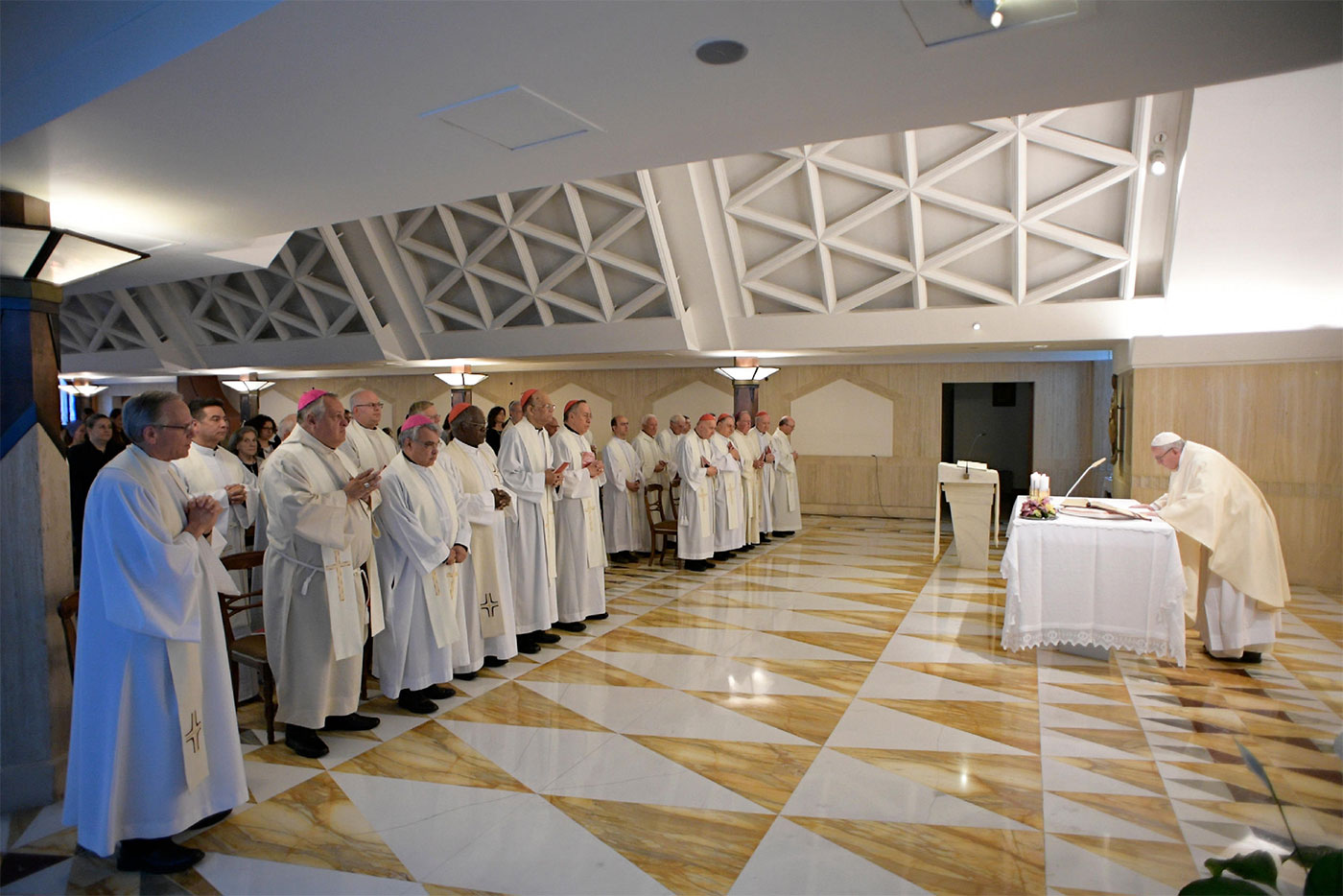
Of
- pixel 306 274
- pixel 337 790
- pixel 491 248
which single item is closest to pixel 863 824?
pixel 337 790

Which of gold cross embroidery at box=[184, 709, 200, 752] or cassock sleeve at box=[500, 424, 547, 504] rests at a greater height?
cassock sleeve at box=[500, 424, 547, 504]

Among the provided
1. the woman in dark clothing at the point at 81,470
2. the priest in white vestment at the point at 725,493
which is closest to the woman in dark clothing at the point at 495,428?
the priest in white vestment at the point at 725,493

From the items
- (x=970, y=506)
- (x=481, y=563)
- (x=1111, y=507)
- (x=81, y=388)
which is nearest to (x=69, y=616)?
(x=481, y=563)

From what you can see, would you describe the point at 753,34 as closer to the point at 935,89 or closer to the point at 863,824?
the point at 935,89

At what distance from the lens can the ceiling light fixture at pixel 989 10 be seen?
2.39 m

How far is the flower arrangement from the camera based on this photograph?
20.0ft

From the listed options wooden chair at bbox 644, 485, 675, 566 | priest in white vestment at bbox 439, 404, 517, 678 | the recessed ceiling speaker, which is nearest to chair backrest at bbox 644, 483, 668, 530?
wooden chair at bbox 644, 485, 675, 566

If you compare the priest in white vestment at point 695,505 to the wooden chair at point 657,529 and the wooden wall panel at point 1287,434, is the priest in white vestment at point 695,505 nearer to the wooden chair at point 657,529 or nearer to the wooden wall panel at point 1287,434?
the wooden chair at point 657,529

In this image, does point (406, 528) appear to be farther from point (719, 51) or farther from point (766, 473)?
point (766, 473)

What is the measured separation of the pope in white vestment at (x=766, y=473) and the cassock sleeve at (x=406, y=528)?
7407 mm

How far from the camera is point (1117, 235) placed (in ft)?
31.6

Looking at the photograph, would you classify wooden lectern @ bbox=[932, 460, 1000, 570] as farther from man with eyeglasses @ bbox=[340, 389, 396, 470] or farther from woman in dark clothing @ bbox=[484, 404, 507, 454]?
man with eyeglasses @ bbox=[340, 389, 396, 470]

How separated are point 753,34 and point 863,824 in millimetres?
3211

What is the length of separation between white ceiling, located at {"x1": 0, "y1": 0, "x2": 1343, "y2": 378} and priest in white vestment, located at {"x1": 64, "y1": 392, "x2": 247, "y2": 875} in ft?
3.95
